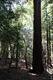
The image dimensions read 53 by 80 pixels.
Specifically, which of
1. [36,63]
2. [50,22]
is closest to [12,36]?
[36,63]

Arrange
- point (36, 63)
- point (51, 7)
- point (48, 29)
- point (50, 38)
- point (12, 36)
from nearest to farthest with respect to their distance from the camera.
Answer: point (36, 63) → point (12, 36) → point (51, 7) → point (48, 29) → point (50, 38)

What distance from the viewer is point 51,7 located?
65.6 feet

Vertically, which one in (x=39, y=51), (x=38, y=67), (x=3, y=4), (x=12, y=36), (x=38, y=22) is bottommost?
(x=38, y=67)

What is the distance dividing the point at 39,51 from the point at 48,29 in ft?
40.6

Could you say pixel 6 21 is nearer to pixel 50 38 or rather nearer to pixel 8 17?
pixel 8 17

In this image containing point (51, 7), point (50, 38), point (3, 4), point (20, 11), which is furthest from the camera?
point (50, 38)

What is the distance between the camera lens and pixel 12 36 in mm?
14102

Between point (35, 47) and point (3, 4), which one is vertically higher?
point (3, 4)

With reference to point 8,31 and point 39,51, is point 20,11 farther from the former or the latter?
point 39,51

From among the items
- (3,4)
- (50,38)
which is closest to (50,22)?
(50,38)

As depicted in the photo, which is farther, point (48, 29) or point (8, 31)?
point (48, 29)

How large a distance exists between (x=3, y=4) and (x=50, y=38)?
54.6ft

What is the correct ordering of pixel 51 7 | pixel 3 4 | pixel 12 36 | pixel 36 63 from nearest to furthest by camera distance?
pixel 3 4
pixel 36 63
pixel 12 36
pixel 51 7

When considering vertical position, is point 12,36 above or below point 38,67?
above
